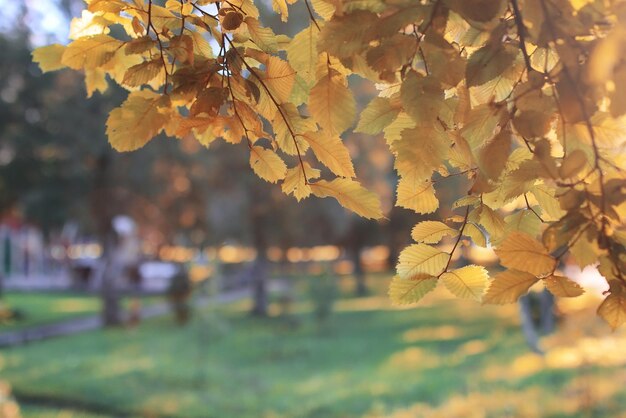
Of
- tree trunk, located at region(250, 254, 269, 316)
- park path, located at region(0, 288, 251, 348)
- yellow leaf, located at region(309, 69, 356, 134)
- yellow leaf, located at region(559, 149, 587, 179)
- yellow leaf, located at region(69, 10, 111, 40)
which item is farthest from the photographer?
tree trunk, located at region(250, 254, 269, 316)

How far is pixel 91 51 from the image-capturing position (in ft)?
3.93

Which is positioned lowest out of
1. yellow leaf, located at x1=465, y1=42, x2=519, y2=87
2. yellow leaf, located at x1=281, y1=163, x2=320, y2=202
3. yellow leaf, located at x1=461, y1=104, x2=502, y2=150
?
yellow leaf, located at x1=281, y1=163, x2=320, y2=202

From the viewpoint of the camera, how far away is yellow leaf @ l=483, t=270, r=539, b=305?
0.90 metres

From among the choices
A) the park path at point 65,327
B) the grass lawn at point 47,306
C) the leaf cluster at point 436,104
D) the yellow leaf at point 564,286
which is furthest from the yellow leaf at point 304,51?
the grass lawn at point 47,306

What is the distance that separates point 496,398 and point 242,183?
9592 mm

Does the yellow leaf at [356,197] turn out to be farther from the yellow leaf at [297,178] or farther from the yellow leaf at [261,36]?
the yellow leaf at [261,36]

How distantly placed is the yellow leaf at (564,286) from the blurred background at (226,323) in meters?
3.99

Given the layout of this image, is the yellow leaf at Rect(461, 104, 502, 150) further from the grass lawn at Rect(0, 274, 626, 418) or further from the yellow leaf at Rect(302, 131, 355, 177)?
the grass lawn at Rect(0, 274, 626, 418)

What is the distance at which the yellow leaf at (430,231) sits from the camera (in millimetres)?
1119

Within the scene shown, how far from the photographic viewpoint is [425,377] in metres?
9.02

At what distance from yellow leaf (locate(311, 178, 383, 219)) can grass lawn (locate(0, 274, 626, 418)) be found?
6.11 m

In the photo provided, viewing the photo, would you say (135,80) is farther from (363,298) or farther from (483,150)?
(363,298)

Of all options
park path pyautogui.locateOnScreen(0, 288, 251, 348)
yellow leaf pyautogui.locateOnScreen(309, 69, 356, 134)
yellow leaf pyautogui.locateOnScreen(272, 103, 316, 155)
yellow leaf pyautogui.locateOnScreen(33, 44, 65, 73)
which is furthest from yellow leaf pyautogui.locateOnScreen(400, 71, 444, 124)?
park path pyautogui.locateOnScreen(0, 288, 251, 348)

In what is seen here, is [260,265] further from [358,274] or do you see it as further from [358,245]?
[358,245]
